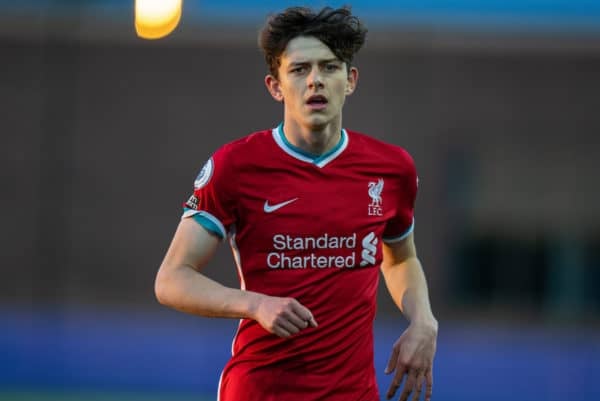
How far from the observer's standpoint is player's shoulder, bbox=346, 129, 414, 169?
3977 mm

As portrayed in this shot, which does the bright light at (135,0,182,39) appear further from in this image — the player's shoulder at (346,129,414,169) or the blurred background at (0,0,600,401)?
the blurred background at (0,0,600,401)

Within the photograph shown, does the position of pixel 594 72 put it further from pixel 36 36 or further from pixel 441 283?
pixel 36 36

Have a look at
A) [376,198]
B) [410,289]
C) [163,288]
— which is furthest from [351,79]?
[163,288]

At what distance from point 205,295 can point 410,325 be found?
0.75 metres

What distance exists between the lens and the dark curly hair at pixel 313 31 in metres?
3.81

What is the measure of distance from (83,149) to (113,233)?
1.31 m

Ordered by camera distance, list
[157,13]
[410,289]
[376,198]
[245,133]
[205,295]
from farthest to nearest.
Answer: [245,133] < [157,13] < [410,289] < [376,198] < [205,295]

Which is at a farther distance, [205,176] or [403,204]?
[403,204]

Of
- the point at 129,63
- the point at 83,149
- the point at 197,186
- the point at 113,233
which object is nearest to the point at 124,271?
the point at 113,233

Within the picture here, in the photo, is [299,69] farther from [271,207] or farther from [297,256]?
[297,256]

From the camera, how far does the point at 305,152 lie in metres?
3.87

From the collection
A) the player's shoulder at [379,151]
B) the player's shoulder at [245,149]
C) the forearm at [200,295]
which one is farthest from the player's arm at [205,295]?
the player's shoulder at [379,151]

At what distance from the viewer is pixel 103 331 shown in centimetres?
1148

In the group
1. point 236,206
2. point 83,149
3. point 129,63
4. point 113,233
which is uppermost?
point 129,63
